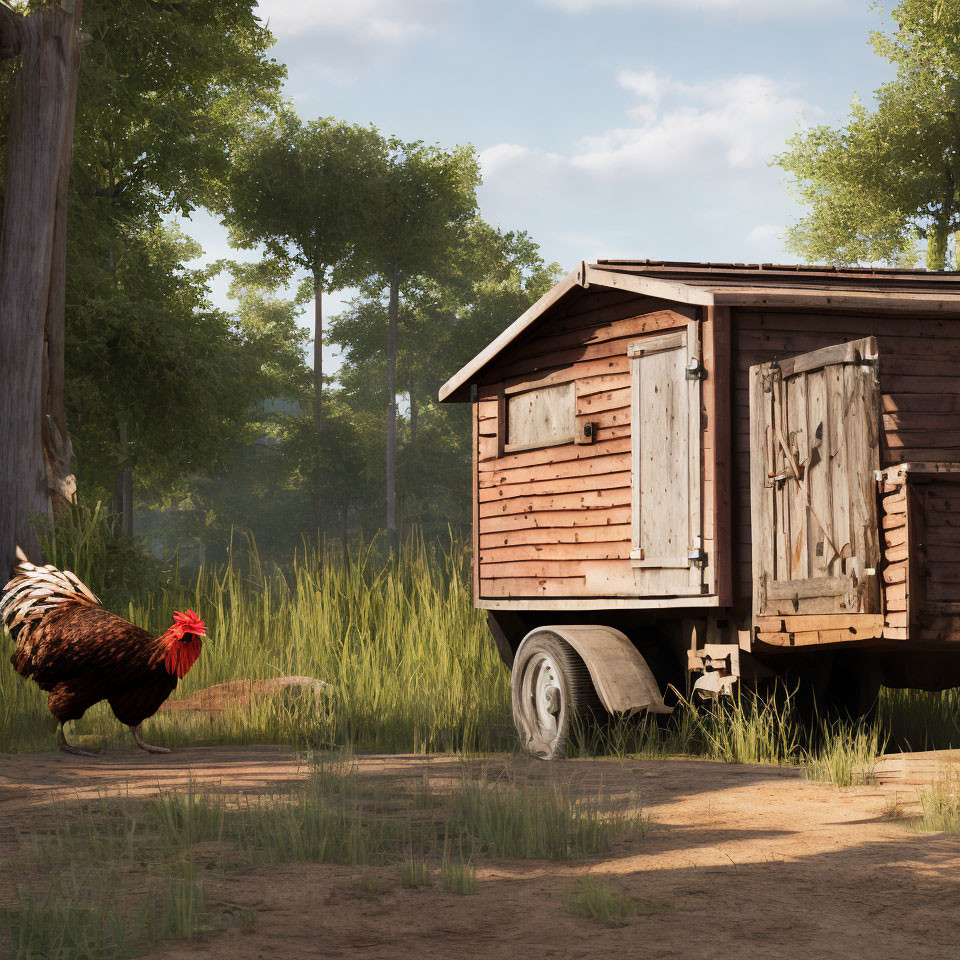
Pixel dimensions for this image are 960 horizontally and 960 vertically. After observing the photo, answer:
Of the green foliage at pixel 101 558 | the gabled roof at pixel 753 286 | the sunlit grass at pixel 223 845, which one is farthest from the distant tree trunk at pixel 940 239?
the sunlit grass at pixel 223 845

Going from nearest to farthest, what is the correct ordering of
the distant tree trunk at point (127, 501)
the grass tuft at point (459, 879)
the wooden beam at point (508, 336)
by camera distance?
the grass tuft at point (459, 879) < the wooden beam at point (508, 336) < the distant tree trunk at point (127, 501)

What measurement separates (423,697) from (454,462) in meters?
38.1

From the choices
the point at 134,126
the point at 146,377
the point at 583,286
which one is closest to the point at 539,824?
the point at 583,286

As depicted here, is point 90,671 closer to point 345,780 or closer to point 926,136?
point 345,780

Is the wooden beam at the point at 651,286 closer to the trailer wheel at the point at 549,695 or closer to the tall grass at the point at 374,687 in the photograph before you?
the trailer wheel at the point at 549,695

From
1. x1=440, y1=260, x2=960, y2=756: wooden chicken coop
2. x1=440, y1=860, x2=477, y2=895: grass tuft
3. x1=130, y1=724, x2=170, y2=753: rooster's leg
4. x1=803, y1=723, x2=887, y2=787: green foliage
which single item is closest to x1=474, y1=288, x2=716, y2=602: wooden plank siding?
x1=440, y1=260, x2=960, y2=756: wooden chicken coop

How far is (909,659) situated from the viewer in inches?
340

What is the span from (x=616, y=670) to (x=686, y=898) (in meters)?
4.53

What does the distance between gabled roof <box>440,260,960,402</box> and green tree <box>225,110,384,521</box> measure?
2601 cm

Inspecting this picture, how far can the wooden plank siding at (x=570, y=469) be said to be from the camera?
10.0m

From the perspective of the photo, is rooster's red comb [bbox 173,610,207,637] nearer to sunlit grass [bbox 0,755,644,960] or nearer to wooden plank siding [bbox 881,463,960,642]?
sunlit grass [bbox 0,755,644,960]

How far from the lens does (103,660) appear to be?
8539mm

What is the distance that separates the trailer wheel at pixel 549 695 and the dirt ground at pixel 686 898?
2711 mm

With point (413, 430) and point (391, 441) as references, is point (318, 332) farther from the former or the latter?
point (413, 430)
